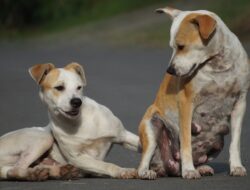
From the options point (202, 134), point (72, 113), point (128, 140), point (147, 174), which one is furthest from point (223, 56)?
point (72, 113)

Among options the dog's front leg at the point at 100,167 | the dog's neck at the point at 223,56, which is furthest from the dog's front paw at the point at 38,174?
the dog's neck at the point at 223,56

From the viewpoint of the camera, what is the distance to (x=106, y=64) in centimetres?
2489

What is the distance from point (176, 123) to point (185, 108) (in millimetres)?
324

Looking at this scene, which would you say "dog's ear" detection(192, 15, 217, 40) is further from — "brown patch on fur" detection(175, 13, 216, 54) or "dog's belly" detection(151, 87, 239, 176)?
"dog's belly" detection(151, 87, 239, 176)

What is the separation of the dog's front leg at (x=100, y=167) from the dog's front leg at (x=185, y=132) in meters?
0.54

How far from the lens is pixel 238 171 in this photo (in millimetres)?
9492

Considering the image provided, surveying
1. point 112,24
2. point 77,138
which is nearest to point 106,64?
point 112,24

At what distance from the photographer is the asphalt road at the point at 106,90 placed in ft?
30.8

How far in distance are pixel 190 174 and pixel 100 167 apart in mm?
1031

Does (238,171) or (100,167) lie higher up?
(238,171)

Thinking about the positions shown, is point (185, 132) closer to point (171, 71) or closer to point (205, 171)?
point (205, 171)

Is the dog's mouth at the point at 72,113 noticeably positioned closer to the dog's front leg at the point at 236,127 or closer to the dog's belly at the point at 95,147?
the dog's belly at the point at 95,147

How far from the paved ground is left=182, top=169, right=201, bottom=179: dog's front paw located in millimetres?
84

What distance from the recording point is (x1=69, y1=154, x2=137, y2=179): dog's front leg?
32.3 ft
